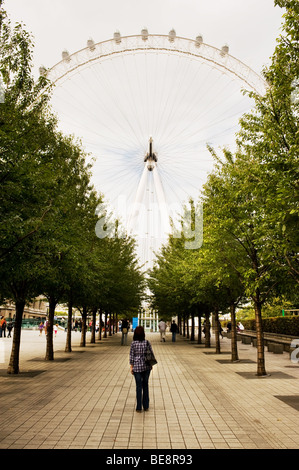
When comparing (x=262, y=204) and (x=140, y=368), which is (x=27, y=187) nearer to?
(x=140, y=368)

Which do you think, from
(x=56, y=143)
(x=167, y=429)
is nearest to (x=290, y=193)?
(x=167, y=429)

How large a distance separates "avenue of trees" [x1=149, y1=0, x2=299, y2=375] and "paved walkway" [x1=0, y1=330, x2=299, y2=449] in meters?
2.95

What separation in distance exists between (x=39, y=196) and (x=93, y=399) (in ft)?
18.8

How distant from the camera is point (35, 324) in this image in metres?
64.9

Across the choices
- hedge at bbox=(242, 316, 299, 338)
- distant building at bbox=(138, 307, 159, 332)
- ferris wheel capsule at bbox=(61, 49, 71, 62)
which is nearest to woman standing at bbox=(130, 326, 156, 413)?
hedge at bbox=(242, 316, 299, 338)

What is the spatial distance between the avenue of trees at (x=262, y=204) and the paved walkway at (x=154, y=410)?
295cm

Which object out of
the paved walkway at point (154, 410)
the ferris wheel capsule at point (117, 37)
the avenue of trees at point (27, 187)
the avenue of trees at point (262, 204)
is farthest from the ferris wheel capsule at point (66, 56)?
the paved walkway at point (154, 410)

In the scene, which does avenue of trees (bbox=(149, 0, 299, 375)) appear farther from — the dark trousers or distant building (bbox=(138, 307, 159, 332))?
distant building (bbox=(138, 307, 159, 332))

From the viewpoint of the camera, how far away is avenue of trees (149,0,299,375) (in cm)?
910

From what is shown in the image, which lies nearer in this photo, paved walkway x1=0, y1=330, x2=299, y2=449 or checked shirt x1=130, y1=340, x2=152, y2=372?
paved walkway x1=0, y1=330, x2=299, y2=449

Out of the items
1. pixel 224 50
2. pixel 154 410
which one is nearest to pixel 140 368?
pixel 154 410

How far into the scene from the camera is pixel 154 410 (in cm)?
942

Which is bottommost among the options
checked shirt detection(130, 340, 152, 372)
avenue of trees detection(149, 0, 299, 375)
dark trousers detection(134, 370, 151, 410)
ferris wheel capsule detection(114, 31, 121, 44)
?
dark trousers detection(134, 370, 151, 410)

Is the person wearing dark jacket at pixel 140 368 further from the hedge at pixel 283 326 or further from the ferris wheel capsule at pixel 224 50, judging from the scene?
the ferris wheel capsule at pixel 224 50
